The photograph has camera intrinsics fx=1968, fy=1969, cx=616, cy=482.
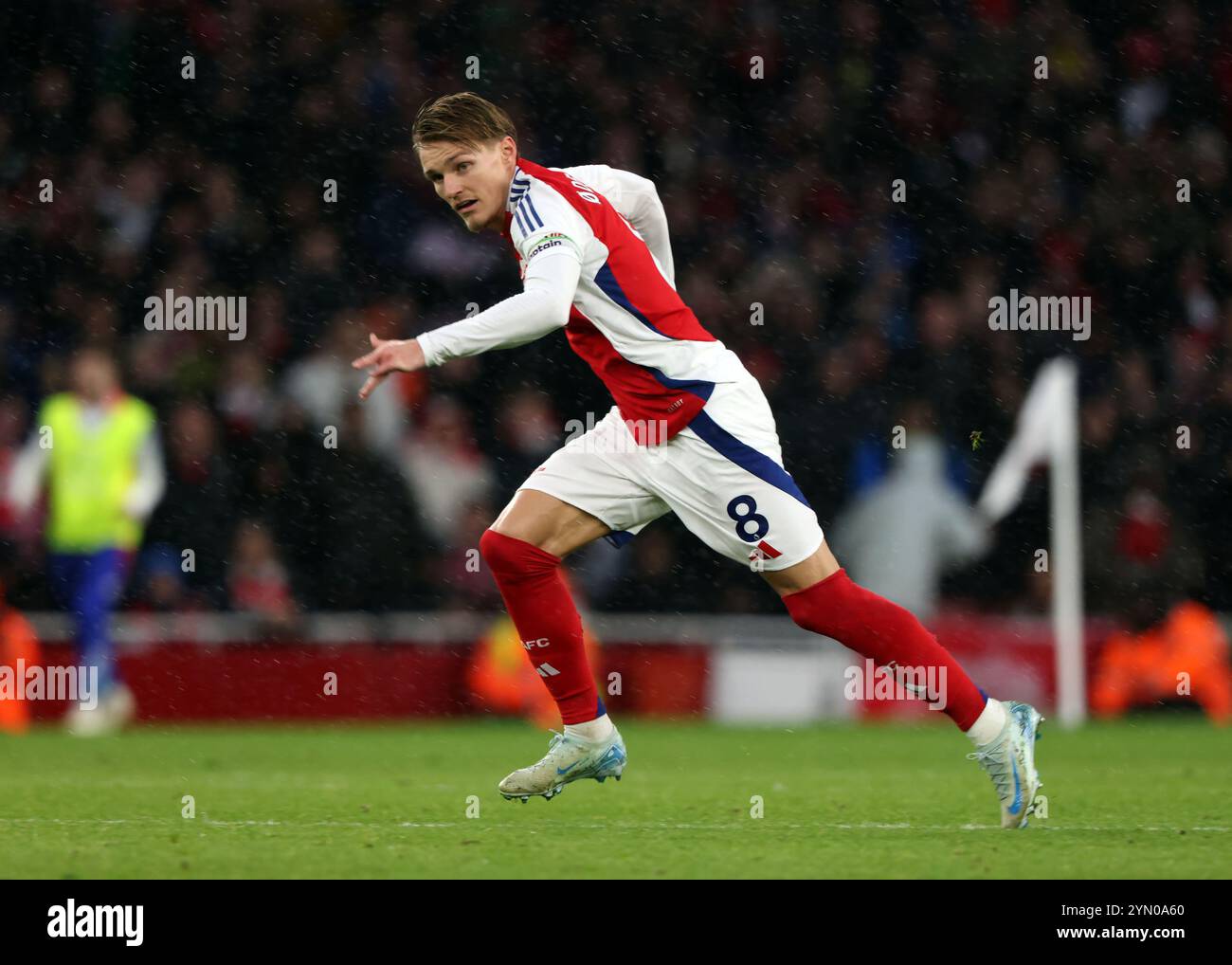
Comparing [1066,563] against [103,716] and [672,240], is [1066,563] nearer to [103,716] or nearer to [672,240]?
[672,240]

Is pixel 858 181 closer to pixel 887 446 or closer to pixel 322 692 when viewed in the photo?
pixel 887 446

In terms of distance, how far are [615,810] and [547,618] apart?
2.61 ft

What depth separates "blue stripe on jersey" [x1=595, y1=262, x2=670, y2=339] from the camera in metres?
5.50

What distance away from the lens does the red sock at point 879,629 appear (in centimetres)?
535

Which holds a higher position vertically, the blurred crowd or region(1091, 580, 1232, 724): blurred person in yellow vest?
the blurred crowd

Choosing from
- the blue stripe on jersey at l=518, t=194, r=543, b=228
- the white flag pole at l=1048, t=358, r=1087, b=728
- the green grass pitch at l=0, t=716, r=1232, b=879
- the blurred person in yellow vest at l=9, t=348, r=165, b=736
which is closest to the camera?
the green grass pitch at l=0, t=716, r=1232, b=879

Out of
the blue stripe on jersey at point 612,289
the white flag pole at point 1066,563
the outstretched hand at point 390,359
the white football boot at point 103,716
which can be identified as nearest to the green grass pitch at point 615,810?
the white football boot at point 103,716

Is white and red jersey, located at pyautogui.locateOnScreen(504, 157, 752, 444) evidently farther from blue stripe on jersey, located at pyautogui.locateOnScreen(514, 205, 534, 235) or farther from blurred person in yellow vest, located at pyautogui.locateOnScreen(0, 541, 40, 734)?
blurred person in yellow vest, located at pyautogui.locateOnScreen(0, 541, 40, 734)

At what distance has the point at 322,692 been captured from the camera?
10742 mm

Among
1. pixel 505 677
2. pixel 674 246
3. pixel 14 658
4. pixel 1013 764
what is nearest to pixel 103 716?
pixel 14 658

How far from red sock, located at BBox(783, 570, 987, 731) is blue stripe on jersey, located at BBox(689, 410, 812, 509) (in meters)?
0.27

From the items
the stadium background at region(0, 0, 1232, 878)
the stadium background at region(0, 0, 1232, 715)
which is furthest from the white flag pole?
the stadium background at region(0, 0, 1232, 715)

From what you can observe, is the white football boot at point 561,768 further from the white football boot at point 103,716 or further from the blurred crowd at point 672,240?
the blurred crowd at point 672,240

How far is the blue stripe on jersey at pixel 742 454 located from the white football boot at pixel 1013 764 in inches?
32.9
